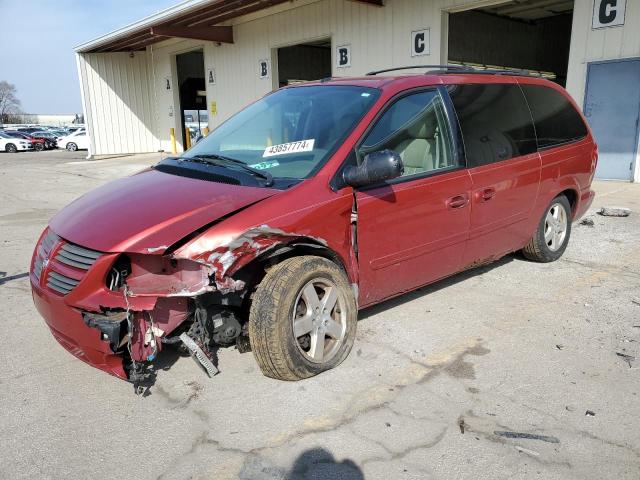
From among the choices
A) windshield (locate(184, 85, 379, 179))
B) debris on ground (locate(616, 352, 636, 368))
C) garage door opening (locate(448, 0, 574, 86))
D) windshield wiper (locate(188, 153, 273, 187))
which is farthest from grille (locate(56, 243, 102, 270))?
garage door opening (locate(448, 0, 574, 86))

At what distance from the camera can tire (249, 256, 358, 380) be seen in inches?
117

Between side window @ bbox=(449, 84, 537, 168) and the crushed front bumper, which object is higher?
side window @ bbox=(449, 84, 537, 168)

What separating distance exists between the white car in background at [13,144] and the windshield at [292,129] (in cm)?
3629

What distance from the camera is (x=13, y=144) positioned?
114 ft

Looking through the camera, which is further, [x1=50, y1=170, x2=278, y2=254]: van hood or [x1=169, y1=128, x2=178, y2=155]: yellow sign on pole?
[x1=169, y1=128, x2=178, y2=155]: yellow sign on pole

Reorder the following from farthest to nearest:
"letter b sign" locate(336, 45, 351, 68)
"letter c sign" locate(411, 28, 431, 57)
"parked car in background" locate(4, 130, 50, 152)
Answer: "parked car in background" locate(4, 130, 50, 152) → "letter b sign" locate(336, 45, 351, 68) → "letter c sign" locate(411, 28, 431, 57)

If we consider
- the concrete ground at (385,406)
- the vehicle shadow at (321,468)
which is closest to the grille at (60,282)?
the concrete ground at (385,406)

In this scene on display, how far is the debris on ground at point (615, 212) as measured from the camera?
24.8 feet

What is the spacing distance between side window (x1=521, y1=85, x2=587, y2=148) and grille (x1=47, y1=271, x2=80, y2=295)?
13.1 ft

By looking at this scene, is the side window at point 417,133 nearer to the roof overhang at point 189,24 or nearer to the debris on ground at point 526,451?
the debris on ground at point 526,451

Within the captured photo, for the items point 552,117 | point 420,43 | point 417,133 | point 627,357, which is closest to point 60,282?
point 417,133

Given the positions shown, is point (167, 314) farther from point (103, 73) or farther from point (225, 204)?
point (103, 73)

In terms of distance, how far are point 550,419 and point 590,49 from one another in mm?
10041

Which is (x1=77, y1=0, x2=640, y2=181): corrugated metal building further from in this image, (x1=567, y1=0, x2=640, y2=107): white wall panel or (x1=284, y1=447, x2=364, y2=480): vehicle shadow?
(x1=284, y1=447, x2=364, y2=480): vehicle shadow
